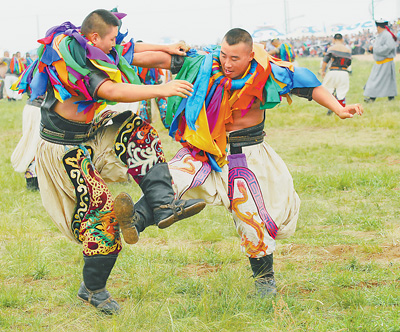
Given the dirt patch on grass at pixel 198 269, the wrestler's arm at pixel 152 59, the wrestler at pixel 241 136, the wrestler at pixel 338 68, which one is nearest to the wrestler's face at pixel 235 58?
the wrestler at pixel 241 136

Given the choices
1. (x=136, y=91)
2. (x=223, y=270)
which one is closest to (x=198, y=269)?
(x=223, y=270)

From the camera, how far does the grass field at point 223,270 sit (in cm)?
329

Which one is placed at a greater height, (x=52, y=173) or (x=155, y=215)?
(x=52, y=173)

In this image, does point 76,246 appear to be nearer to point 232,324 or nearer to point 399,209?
point 232,324

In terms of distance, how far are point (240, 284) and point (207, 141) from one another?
0.96 m

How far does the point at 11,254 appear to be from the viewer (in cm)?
467

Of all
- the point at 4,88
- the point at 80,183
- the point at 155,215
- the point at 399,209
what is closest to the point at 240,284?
the point at 155,215

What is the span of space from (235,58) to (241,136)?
519 millimetres

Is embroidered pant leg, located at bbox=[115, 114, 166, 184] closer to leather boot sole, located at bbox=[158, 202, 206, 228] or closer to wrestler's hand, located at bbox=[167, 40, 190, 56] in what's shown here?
leather boot sole, located at bbox=[158, 202, 206, 228]

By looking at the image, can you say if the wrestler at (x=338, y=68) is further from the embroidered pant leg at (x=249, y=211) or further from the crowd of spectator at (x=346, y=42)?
the crowd of spectator at (x=346, y=42)

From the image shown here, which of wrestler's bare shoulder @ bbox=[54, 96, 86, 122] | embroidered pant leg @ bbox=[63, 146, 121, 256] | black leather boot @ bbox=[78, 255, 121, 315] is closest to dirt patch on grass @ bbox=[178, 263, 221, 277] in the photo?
black leather boot @ bbox=[78, 255, 121, 315]

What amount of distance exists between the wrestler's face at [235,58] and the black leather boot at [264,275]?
123cm

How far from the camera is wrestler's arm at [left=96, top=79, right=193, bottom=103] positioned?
312 centimetres

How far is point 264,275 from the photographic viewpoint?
381 centimetres
